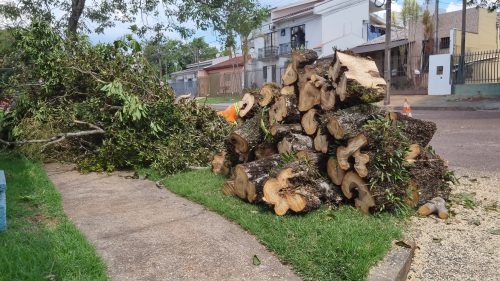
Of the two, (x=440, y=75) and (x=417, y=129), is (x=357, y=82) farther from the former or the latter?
(x=440, y=75)

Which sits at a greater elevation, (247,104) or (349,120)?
(247,104)

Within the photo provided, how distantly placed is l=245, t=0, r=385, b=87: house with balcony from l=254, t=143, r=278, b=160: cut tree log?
29630mm

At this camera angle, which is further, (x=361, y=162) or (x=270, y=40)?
(x=270, y=40)

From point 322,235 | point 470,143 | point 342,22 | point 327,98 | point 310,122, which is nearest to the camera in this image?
point 322,235

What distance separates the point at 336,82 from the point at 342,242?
2072mm

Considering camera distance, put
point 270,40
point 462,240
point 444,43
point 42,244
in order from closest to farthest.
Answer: point 42,244 < point 462,240 < point 444,43 < point 270,40

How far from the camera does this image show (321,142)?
499 centimetres

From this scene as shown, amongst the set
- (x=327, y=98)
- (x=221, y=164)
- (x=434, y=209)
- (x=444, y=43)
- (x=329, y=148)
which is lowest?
(x=434, y=209)

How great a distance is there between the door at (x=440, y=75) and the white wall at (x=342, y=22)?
14055 mm

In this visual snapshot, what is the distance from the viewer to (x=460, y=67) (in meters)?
22.9

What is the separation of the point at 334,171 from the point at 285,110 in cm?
109

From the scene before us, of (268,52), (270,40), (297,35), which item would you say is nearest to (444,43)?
(297,35)

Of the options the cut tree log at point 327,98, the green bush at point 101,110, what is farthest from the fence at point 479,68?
the cut tree log at point 327,98

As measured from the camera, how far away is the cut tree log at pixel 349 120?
4594 mm
